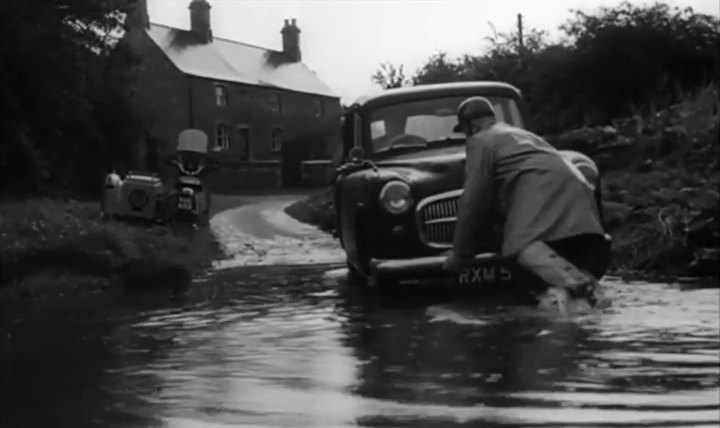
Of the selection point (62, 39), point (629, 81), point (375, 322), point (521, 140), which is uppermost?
point (62, 39)

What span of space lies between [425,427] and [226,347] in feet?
9.32

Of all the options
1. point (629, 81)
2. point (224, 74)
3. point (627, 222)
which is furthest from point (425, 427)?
point (224, 74)

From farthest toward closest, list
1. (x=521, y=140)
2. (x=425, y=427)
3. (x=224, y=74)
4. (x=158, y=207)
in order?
(x=224, y=74) → (x=158, y=207) → (x=521, y=140) → (x=425, y=427)

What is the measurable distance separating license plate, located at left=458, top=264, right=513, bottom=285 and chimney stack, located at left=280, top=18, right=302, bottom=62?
5166 centimetres

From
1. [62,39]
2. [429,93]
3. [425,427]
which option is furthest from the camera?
[62,39]

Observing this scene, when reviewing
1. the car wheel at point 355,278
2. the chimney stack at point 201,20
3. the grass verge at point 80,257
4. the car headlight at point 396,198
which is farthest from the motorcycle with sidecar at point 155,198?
the chimney stack at point 201,20

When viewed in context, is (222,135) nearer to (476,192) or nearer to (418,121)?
(418,121)

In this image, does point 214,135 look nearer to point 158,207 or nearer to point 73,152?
point 73,152

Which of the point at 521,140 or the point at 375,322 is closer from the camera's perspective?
the point at 521,140

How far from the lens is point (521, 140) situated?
22.9ft

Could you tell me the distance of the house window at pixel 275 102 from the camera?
181 feet

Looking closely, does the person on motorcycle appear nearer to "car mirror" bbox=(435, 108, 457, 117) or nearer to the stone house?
"car mirror" bbox=(435, 108, 457, 117)

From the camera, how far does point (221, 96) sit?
173 feet

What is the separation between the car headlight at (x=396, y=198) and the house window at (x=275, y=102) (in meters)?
45.8
